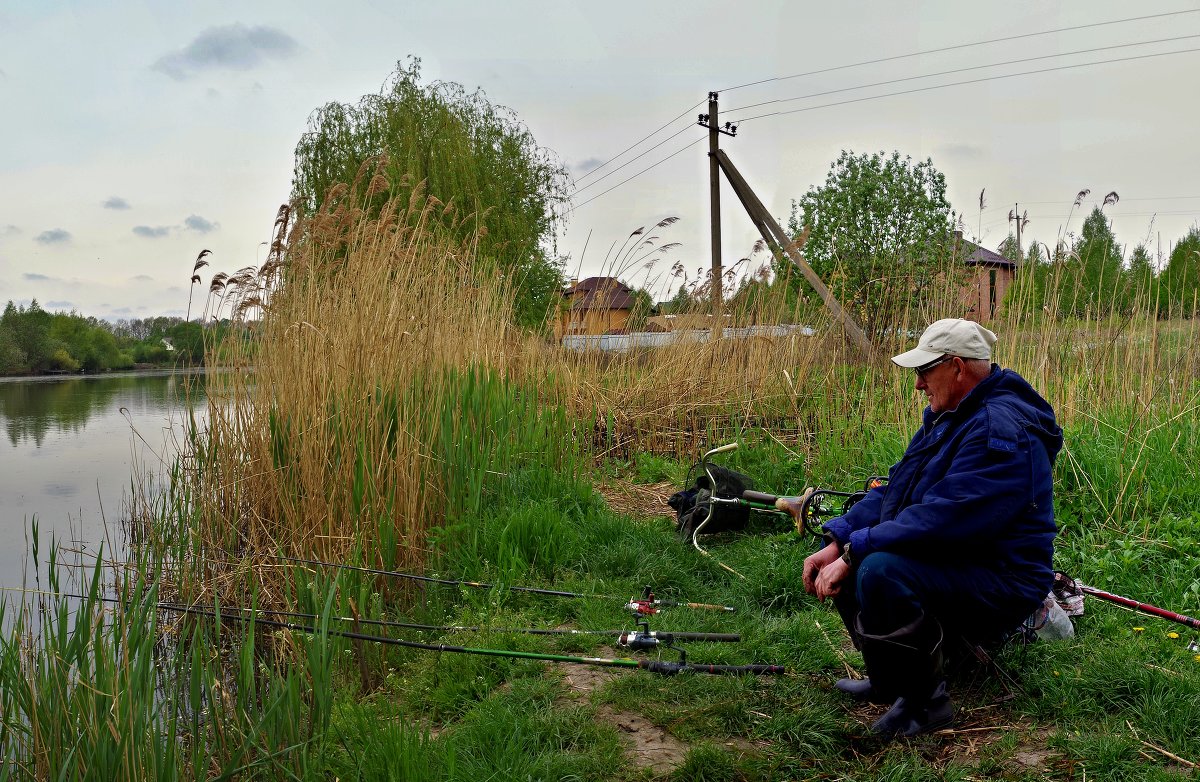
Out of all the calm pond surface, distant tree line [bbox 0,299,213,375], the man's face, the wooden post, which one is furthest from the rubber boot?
distant tree line [bbox 0,299,213,375]

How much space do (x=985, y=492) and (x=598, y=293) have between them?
18.4 ft

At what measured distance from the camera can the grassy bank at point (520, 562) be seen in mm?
2510

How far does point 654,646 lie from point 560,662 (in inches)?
14.8

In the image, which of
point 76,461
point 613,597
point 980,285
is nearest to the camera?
point 613,597

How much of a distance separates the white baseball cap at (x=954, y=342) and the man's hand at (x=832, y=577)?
69cm

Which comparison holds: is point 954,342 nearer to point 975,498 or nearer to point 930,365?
point 930,365

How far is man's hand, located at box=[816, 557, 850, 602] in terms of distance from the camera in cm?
277

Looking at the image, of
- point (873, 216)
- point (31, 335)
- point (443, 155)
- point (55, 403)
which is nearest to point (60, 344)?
point (31, 335)

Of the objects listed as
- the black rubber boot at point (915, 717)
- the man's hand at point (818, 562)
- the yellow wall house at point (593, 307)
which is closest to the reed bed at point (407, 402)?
the yellow wall house at point (593, 307)

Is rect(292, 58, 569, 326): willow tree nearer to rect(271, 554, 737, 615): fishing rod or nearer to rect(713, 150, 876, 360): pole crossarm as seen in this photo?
rect(713, 150, 876, 360): pole crossarm

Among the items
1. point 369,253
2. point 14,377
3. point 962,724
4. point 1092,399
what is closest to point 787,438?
point 1092,399

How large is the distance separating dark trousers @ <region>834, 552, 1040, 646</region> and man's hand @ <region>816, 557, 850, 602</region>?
0.21ft

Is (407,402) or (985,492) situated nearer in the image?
(985,492)

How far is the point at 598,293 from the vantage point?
785 centimetres
